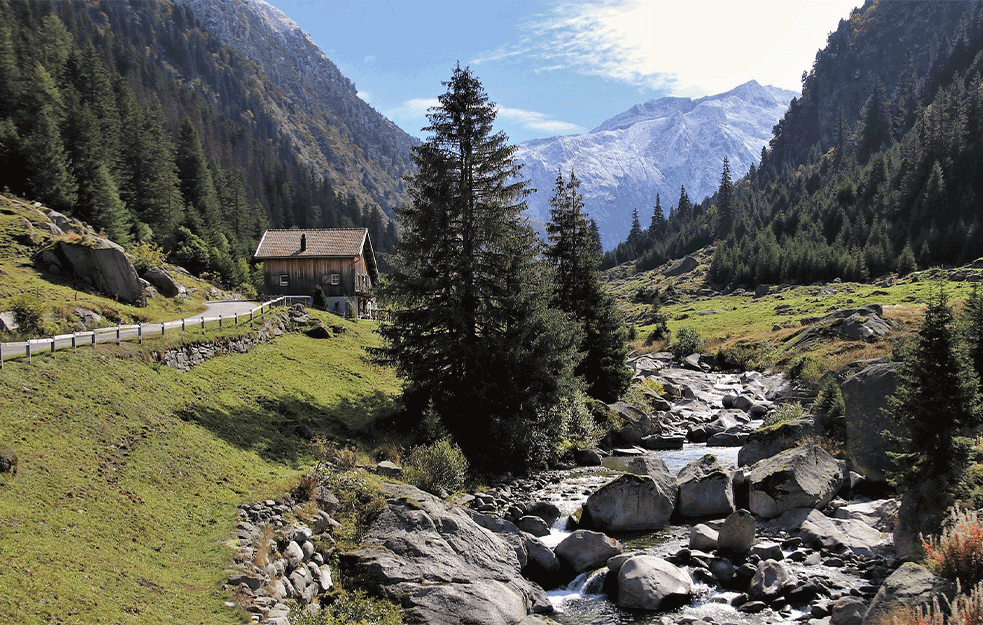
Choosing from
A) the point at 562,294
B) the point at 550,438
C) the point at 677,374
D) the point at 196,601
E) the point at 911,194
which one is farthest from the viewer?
the point at 911,194

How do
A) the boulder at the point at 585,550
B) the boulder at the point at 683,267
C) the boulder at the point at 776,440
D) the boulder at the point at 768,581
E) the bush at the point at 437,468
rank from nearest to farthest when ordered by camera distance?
the boulder at the point at 768,581 < the boulder at the point at 585,550 < the bush at the point at 437,468 < the boulder at the point at 776,440 < the boulder at the point at 683,267

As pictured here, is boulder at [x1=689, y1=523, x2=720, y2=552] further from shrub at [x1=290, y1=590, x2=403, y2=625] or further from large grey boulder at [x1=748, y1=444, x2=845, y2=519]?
shrub at [x1=290, y1=590, x2=403, y2=625]

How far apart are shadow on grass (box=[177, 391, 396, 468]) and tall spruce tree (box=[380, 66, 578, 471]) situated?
3.00 m

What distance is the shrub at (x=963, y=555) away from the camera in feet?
37.9

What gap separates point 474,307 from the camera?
2902cm

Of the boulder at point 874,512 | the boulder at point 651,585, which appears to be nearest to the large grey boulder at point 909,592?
the boulder at point 651,585

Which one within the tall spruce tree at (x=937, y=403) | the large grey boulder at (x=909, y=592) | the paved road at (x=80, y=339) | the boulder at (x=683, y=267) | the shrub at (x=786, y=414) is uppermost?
the boulder at (x=683, y=267)

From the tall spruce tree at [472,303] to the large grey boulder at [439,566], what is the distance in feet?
33.3

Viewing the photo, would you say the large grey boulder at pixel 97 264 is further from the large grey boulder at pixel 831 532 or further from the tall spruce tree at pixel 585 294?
the large grey boulder at pixel 831 532

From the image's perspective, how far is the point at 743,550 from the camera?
18188 mm

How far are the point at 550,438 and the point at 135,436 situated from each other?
19134 millimetres

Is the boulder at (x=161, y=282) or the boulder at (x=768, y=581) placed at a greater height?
the boulder at (x=161, y=282)

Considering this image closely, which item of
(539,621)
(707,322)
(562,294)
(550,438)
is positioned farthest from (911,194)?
(539,621)

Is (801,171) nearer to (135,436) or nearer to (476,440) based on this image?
(476,440)
